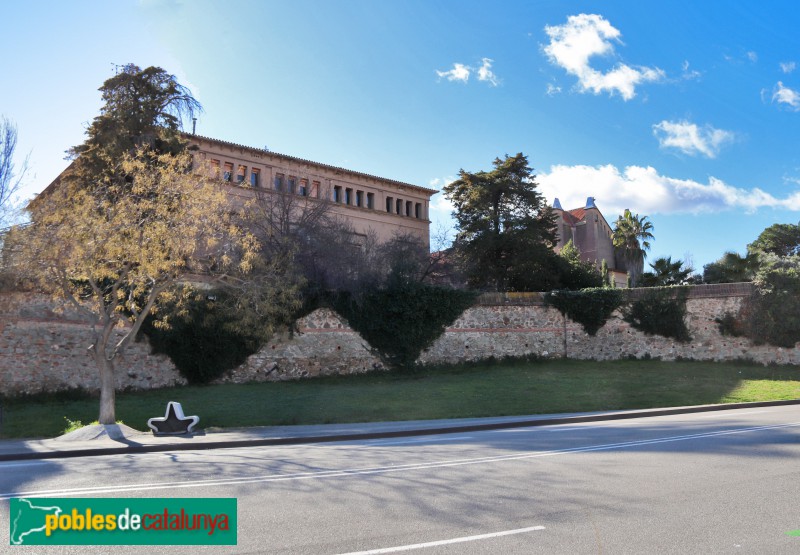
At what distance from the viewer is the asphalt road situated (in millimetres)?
4977

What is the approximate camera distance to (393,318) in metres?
28.5

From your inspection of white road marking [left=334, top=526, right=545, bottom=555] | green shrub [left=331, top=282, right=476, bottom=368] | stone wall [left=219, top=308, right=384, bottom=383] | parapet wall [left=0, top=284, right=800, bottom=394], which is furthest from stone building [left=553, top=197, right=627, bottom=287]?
white road marking [left=334, top=526, right=545, bottom=555]

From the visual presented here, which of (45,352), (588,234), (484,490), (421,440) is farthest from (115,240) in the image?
(588,234)

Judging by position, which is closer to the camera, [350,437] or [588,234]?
[350,437]

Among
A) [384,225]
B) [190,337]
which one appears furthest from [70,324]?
[384,225]

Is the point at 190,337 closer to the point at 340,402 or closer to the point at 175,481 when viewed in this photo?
the point at 340,402

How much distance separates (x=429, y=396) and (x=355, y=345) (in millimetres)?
8505

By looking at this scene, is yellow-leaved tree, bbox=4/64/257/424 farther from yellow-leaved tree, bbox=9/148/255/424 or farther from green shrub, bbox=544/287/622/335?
green shrub, bbox=544/287/622/335

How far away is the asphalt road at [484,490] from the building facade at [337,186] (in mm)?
31123

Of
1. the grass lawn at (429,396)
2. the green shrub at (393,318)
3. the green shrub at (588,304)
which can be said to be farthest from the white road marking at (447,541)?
the green shrub at (588,304)

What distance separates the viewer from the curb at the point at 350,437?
1156 centimetres

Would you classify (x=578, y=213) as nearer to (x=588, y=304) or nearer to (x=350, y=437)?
(x=588, y=304)

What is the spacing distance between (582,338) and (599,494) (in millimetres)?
26894

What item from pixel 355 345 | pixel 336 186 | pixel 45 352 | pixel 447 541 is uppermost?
pixel 336 186
